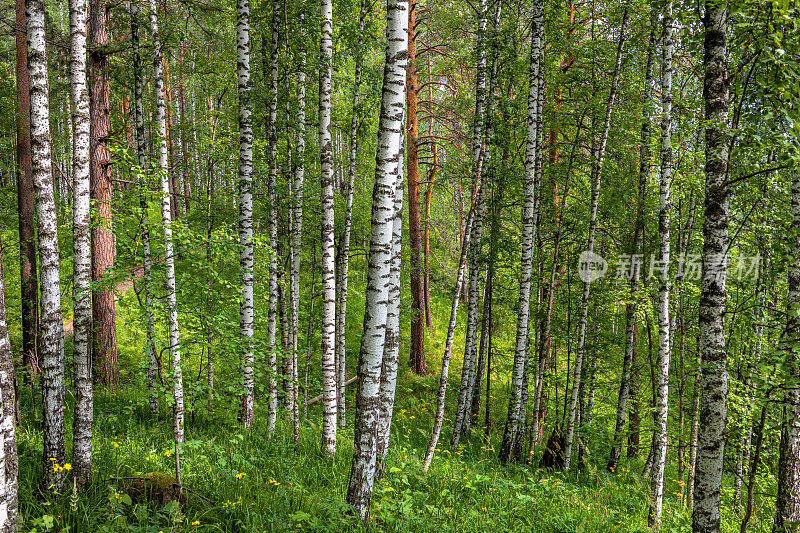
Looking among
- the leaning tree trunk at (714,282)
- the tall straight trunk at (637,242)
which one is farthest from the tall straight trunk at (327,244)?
the tall straight trunk at (637,242)

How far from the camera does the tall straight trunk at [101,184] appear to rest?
29.8 ft

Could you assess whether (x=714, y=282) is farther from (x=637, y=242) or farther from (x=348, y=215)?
(x=637, y=242)

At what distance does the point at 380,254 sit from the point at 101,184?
7712mm

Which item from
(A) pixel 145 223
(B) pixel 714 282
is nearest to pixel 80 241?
(A) pixel 145 223

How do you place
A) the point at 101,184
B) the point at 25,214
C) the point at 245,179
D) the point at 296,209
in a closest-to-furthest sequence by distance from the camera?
the point at 245,179 < the point at 296,209 < the point at 25,214 < the point at 101,184

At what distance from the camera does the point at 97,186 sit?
9.43 meters

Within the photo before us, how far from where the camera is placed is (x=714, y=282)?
4.19 m

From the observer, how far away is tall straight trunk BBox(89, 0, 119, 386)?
29.8 feet

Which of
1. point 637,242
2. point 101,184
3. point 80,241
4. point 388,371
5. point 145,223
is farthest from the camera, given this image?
point 637,242

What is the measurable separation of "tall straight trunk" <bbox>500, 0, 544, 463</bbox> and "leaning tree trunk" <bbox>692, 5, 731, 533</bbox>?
4.63 meters

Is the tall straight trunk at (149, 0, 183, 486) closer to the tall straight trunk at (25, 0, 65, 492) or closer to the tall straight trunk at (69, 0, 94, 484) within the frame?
the tall straight trunk at (69, 0, 94, 484)

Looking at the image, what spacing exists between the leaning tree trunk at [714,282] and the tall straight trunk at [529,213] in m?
4.63

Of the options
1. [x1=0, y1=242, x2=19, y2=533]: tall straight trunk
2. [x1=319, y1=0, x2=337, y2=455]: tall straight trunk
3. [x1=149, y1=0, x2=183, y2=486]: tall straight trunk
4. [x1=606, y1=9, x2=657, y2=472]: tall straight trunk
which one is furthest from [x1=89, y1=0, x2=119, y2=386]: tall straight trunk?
[x1=606, y1=9, x2=657, y2=472]: tall straight trunk

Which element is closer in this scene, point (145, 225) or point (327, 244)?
point (145, 225)
